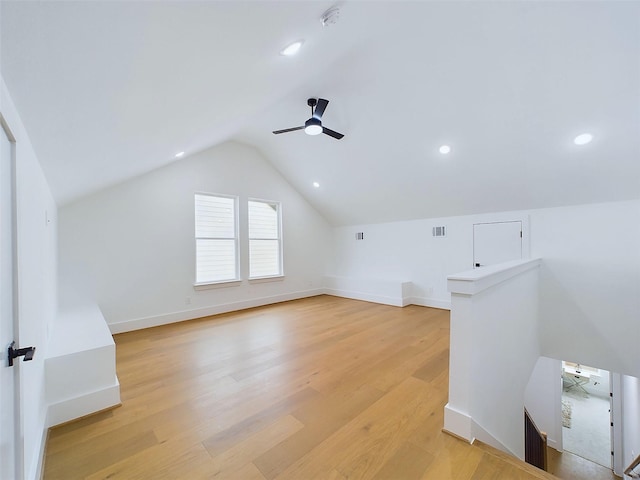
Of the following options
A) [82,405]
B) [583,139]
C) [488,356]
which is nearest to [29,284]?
[82,405]

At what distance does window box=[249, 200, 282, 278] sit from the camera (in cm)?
570

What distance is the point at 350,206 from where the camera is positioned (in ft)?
20.4

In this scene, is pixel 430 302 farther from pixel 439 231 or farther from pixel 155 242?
pixel 155 242

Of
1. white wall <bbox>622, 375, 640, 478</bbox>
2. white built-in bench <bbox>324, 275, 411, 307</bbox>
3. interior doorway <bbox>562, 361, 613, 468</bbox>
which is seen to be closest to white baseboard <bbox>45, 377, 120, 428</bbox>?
white built-in bench <bbox>324, 275, 411, 307</bbox>

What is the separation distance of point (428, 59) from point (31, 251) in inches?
147

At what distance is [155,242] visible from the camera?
4.36 meters

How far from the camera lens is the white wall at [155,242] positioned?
3766 mm

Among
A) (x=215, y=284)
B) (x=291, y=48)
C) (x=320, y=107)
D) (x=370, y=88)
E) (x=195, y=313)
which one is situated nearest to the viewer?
(x=291, y=48)

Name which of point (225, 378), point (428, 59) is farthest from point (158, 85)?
point (428, 59)

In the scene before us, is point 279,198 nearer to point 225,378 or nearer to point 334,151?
point 334,151

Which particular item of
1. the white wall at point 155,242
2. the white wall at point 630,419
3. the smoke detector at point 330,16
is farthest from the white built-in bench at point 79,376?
the white wall at point 630,419

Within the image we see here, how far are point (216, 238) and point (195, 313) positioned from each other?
1.40 m

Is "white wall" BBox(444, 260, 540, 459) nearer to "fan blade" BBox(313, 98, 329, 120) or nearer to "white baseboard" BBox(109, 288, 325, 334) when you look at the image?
"fan blade" BBox(313, 98, 329, 120)

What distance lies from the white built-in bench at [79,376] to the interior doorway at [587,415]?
8.11 metres
